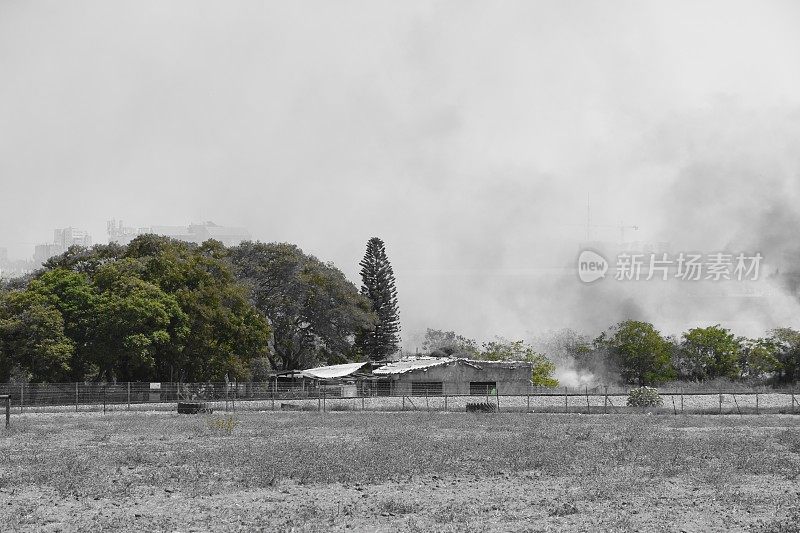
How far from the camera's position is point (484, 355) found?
103188 mm

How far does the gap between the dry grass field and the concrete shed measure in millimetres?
37418

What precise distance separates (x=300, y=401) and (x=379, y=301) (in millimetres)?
39353

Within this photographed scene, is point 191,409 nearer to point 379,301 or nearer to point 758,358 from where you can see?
point 379,301

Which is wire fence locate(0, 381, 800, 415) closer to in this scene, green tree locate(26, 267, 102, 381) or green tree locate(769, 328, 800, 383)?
green tree locate(26, 267, 102, 381)

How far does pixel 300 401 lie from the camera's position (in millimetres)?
53688

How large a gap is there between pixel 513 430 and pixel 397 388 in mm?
35082

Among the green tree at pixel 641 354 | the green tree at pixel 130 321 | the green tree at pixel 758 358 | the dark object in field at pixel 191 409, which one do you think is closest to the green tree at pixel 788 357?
the green tree at pixel 758 358

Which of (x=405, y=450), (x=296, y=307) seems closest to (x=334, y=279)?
(x=296, y=307)

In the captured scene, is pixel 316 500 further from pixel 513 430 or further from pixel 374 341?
pixel 374 341

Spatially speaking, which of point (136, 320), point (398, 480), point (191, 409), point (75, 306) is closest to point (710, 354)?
point (136, 320)

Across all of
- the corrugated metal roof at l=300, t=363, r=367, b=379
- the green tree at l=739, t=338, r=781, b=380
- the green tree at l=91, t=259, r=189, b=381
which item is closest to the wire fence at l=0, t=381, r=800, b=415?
the corrugated metal roof at l=300, t=363, r=367, b=379

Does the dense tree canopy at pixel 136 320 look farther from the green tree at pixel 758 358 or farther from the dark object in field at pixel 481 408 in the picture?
the green tree at pixel 758 358

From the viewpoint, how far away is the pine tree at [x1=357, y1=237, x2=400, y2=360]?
3526 inches

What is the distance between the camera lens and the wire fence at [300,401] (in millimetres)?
46844
